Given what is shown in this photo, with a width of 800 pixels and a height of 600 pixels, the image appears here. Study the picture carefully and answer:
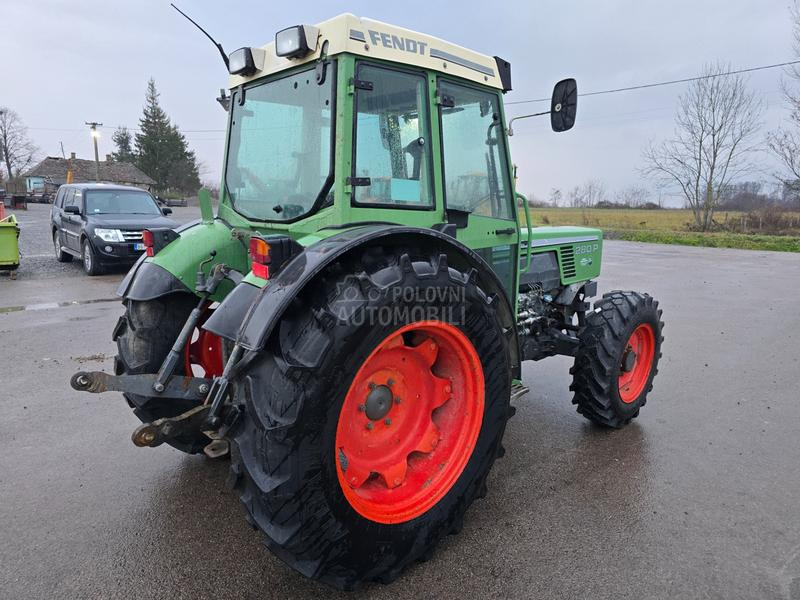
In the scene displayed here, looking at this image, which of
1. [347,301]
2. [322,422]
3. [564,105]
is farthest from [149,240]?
[564,105]

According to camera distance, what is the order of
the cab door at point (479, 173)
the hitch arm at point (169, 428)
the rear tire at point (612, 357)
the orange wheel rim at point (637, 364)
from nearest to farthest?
the hitch arm at point (169, 428), the cab door at point (479, 173), the rear tire at point (612, 357), the orange wheel rim at point (637, 364)

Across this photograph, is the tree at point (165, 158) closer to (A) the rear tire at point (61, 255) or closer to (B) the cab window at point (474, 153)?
(A) the rear tire at point (61, 255)

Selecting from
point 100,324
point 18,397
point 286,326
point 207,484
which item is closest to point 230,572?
point 207,484

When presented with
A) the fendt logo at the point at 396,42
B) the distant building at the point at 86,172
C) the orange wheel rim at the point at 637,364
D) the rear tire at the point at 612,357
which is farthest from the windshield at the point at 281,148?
the distant building at the point at 86,172

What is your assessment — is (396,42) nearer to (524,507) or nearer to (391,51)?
(391,51)

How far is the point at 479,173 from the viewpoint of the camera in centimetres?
304

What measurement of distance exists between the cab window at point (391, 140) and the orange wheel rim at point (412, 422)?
69 cm

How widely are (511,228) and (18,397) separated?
4.12 m

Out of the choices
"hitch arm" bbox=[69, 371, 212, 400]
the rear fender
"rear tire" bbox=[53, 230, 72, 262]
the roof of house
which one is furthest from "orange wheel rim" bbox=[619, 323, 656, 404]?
the roof of house

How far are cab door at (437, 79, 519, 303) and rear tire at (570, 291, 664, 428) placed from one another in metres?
0.78

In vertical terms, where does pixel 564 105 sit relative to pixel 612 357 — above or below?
above

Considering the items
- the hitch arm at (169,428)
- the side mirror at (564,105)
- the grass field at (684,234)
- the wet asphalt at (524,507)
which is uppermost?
the side mirror at (564,105)

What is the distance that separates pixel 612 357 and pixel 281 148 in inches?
97.8

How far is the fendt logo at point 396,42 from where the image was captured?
238 centimetres
